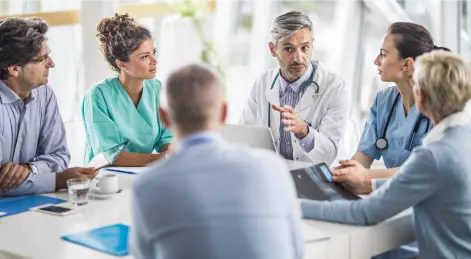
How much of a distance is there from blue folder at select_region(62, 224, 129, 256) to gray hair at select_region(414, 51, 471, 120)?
3.15ft

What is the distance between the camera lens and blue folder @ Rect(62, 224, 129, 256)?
1.57 metres

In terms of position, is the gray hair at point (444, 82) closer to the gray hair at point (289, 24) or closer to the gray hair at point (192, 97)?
the gray hair at point (192, 97)

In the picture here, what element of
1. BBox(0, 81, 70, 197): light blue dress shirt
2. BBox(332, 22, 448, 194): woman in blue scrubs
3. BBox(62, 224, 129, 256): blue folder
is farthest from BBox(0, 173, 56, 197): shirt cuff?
BBox(332, 22, 448, 194): woman in blue scrubs

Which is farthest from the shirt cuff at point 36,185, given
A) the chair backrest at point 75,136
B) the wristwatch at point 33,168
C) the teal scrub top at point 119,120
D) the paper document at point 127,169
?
the chair backrest at point 75,136

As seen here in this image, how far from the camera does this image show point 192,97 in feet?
4.06

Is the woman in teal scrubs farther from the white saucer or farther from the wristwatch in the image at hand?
the white saucer

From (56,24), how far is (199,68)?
10.7 feet

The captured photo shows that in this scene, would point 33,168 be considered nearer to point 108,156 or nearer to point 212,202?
point 108,156

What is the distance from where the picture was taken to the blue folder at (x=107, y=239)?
157 cm

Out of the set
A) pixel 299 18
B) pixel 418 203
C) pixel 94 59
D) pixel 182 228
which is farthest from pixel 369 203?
pixel 94 59

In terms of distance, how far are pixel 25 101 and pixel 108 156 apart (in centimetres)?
55

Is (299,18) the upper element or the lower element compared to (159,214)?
upper

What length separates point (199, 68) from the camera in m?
1.27

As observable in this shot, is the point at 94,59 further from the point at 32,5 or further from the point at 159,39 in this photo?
the point at 159,39
